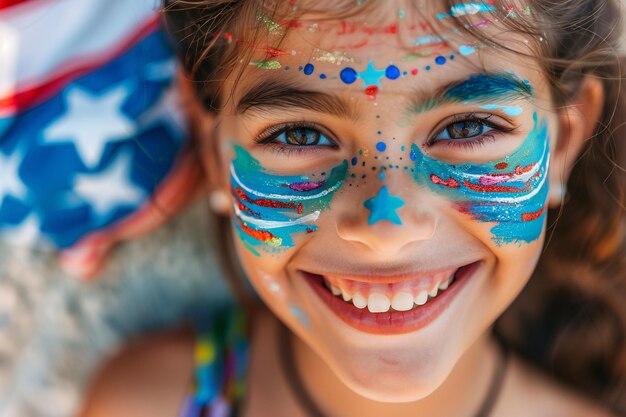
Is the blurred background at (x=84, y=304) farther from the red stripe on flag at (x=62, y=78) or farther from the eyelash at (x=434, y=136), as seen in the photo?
the eyelash at (x=434, y=136)

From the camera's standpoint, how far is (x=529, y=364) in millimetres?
1443

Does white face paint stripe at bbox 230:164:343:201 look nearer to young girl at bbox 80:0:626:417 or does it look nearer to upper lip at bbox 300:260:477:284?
young girl at bbox 80:0:626:417

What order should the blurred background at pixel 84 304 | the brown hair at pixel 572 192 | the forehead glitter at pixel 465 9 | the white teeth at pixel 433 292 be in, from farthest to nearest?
the blurred background at pixel 84 304
the white teeth at pixel 433 292
the brown hair at pixel 572 192
the forehead glitter at pixel 465 9

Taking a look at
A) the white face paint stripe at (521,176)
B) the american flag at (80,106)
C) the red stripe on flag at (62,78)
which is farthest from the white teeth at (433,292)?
the red stripe on flag at (62,78)

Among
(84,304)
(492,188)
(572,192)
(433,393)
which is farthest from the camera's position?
(84,304)

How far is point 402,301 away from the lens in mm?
1091

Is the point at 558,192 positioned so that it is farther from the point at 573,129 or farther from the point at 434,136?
the point at 434,136

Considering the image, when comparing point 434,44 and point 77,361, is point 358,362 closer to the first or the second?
point 434,44

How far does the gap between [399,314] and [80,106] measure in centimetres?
66

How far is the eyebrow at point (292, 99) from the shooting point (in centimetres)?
97

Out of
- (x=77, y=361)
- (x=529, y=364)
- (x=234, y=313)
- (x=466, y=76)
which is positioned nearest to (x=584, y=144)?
(x=466, y=76)

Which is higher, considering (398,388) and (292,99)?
(292,99)

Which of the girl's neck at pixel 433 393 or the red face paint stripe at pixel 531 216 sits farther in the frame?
the girl's neck at pixel 433 393

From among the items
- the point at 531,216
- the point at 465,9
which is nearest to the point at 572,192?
the point at 531,216
